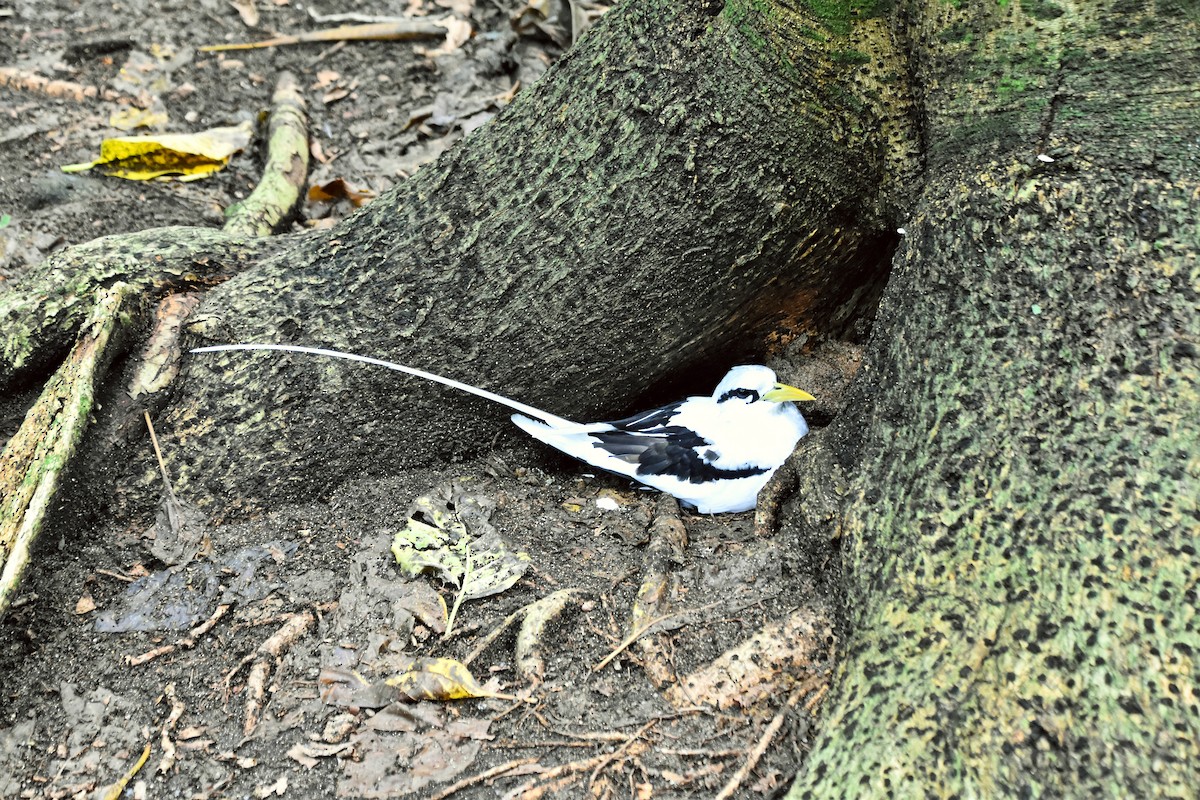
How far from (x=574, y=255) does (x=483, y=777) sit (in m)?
1.41

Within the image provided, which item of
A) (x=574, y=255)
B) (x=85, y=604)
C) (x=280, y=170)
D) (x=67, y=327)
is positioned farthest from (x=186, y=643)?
(x=280, y=170)

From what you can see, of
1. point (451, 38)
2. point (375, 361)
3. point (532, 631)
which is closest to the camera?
point (532, 631)

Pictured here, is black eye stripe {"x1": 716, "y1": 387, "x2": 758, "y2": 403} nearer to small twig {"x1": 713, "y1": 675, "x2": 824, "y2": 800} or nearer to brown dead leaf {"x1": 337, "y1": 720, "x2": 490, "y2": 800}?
small twig {"x1": 713, "y1": 675, "x2": 824, "y2": 800}

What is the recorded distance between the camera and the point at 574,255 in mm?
2695

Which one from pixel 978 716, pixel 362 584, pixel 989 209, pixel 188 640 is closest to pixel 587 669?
pixel 362 584

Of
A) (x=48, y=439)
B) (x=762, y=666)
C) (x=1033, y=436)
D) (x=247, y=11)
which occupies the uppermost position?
(x=247, y=11)

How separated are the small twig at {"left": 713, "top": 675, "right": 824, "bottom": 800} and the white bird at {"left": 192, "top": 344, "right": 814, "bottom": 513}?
1.32m

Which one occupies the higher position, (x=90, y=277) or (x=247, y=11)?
(x=247, y=11)

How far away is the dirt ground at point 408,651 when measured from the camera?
2041 millimetres

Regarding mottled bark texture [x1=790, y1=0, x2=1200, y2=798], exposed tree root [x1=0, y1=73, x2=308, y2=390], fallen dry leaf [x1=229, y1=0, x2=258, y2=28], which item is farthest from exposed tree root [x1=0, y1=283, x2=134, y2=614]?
fallen dry leaf [x1=229, y1=0, x2=258, y2=28]

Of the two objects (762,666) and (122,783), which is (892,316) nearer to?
(762,666)

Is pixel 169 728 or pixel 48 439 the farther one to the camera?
pixel 48 439

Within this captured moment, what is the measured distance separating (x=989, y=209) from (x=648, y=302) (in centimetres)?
102

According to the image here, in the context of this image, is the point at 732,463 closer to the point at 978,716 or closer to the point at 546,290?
the point at 546,290
